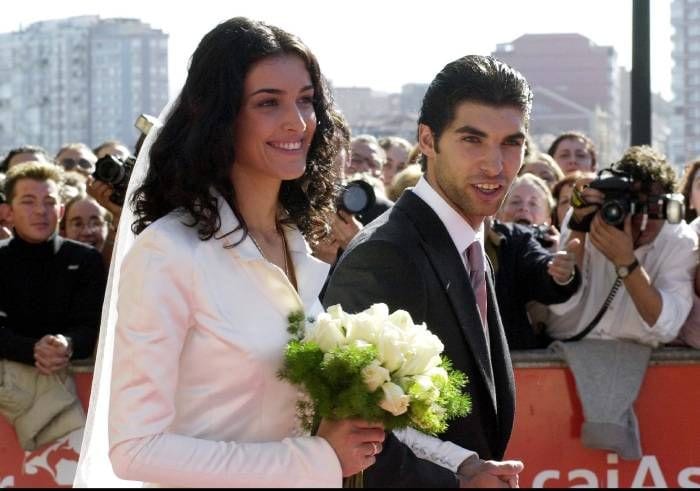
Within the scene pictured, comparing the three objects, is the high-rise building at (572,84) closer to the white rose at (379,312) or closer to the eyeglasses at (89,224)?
the eyeglasses at (89,224)

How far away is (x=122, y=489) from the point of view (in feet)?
9.66

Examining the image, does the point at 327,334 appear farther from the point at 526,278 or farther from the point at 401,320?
the point at 526,278

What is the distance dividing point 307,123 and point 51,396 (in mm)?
3686

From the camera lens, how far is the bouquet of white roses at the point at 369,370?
2811 millimetres

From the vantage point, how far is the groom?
135 inches


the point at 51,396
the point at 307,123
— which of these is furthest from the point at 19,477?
the point at 307,123

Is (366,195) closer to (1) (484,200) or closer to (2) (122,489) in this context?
(1) (484,200)

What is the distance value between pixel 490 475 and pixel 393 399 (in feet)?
1.90

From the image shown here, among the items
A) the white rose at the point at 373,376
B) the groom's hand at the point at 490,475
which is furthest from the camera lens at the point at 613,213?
the white rose at the point at 373,376

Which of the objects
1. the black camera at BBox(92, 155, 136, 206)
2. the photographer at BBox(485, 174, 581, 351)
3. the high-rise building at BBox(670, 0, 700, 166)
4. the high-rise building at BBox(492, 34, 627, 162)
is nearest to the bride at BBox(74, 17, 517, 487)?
the black camera at BBox(92, 155, 136, 206)

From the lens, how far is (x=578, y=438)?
6.30m

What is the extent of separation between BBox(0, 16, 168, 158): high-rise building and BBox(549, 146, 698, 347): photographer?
44377 millimetres

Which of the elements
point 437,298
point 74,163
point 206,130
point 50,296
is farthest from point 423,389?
point 74,163

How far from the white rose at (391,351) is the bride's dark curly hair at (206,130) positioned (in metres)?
0.40
